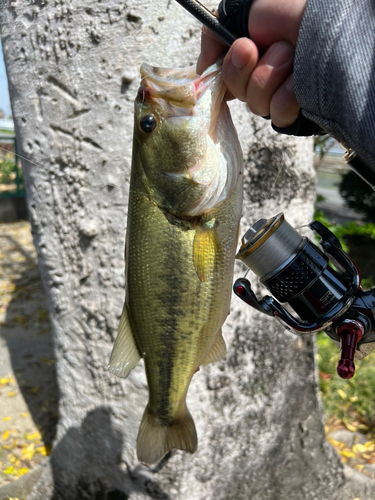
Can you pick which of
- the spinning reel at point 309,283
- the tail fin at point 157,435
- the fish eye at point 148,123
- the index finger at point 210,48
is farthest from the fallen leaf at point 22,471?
the index finger at point 210,48

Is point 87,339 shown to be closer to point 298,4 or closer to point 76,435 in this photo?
point 76,435

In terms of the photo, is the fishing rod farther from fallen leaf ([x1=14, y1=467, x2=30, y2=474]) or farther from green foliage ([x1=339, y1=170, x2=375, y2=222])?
green foliage ([x1=339, y1=170, x2=375, y2=222])

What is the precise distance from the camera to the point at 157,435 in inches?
81.6

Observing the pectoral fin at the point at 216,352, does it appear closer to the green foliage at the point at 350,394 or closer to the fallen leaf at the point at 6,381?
the green foliage at the point at 350,394

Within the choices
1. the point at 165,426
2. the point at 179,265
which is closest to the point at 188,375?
the point at 165,426

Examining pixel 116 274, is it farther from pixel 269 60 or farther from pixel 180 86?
pixel 269 60

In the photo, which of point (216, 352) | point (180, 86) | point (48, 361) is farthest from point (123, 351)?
point (48, 361)

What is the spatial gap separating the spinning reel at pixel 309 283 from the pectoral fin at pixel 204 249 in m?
0.12

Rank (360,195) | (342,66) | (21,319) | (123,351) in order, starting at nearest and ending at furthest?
(342,66) < (123,351) < (21,319) < (360,195)

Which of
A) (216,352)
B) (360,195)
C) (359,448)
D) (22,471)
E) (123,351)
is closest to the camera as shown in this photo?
(123,351)

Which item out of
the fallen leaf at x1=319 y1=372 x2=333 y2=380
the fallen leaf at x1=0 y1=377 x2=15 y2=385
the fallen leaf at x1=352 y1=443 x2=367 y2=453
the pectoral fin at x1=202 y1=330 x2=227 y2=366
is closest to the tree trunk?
the fallen leaf at x1=352 y1=443 x2=367 y2=453

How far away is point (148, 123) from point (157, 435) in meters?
1.46

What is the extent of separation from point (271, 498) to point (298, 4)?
3.30 meters

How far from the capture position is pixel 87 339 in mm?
3061
